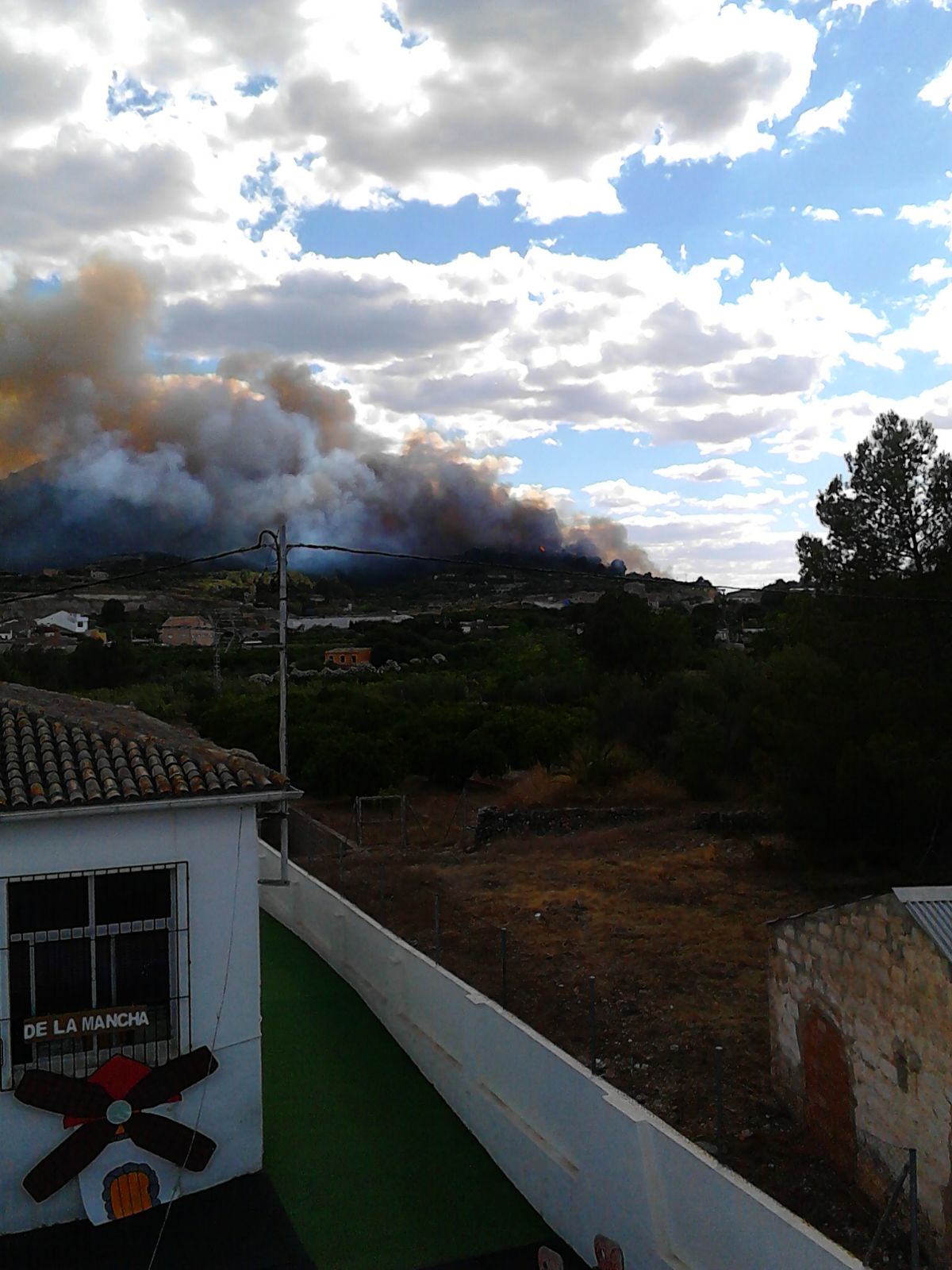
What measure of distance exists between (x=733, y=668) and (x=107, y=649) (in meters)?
27.2

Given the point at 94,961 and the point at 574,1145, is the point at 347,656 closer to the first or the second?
the point at 94,961

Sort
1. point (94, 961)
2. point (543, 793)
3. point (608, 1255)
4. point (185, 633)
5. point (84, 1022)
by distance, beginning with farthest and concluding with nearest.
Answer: point (185, 633) → point (543, 793) → point (94, 961) → point (84, 1022) → point (608, 1255)

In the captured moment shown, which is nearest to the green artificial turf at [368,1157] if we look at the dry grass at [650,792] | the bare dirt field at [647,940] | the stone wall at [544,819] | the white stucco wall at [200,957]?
the white stucco wall at [200,957]

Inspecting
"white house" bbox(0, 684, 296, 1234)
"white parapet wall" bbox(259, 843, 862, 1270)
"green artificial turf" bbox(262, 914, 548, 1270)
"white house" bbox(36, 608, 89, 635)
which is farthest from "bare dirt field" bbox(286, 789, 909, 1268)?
"white house" bbox(36, 608, 89, 635)

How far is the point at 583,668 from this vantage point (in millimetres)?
40688

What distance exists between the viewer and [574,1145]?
26.6 feet

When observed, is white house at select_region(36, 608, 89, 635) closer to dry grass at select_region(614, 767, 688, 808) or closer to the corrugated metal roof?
dry grass at select_region(614, 767, 688, 808)

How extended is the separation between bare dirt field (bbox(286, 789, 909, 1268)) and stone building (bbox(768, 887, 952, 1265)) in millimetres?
332

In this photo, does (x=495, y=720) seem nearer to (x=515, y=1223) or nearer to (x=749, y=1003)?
(x=749, y=1003)

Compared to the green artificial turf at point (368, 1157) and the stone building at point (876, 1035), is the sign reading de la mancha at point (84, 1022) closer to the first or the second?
the green artificial turf at point (368, 1157)

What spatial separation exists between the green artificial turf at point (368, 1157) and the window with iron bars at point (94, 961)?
1.86 metres

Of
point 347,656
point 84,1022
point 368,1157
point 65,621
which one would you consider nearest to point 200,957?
point 84,1022

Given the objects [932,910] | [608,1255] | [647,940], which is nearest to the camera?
[932,910]

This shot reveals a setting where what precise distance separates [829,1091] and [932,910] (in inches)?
73.6
